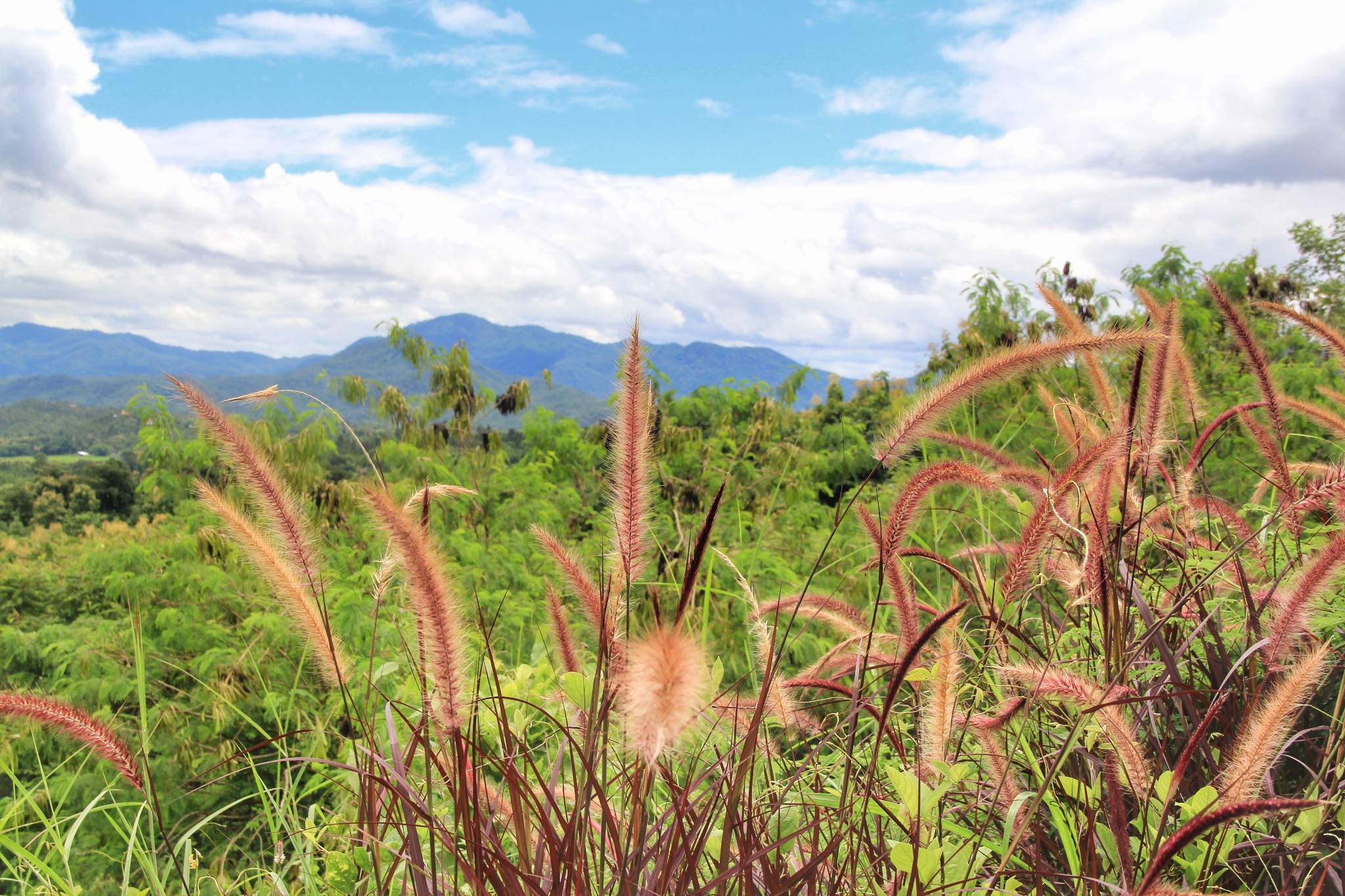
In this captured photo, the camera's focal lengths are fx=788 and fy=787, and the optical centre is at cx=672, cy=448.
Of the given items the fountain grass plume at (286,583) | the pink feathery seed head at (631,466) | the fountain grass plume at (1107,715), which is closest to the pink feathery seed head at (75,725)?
the fountain grass plume at (286,583)

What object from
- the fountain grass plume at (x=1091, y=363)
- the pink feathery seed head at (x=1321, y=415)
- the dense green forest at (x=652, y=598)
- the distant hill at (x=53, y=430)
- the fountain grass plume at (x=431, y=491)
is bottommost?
the distant hill at (x=53, y=430)

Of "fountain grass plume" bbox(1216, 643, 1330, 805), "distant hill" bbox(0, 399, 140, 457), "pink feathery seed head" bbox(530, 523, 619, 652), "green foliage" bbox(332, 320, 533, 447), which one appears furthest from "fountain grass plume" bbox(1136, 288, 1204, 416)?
"distant hill" bbox(0, 399, 140, 457)

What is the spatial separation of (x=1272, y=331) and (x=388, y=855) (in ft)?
29.0

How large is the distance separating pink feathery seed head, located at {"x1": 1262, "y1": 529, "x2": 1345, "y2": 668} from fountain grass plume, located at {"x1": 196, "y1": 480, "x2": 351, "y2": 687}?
141cm

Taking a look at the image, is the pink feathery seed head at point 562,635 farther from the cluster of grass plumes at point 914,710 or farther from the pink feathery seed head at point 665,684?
the pink feathery seed head at point 665,684

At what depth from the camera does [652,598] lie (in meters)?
1.02

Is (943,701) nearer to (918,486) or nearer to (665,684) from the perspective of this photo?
(918,486)

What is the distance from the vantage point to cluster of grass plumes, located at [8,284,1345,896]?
0.98 m

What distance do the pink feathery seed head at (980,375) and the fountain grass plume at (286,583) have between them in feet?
2.86

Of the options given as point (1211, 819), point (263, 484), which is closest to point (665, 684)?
point (1211, 819)

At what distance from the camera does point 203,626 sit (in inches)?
181

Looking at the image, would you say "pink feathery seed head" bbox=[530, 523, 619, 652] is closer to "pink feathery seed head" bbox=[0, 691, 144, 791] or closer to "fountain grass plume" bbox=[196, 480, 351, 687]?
"fountain grass plume" bbox=[196, 480, 351, 687]

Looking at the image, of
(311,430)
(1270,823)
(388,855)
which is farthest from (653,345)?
(311,430)

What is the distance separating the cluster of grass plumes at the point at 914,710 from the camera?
0.98 m
